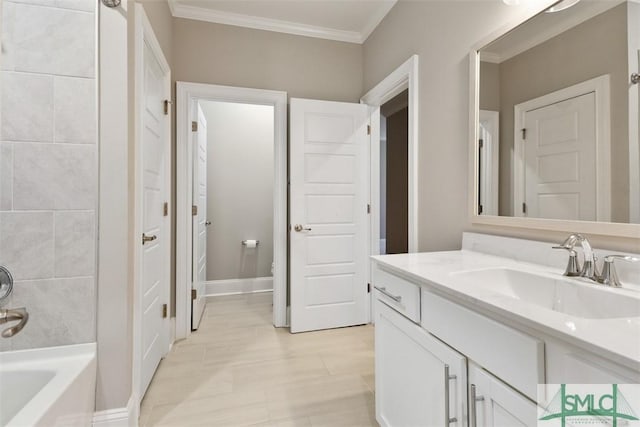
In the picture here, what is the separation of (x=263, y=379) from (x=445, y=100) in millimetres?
2054

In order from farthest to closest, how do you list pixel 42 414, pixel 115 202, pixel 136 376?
1. pixel 136 376
2. pixel 115 202
3. pixel 42 414

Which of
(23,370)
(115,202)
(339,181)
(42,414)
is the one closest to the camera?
Result: (42,414)

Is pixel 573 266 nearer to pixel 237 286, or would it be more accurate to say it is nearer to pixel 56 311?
pixel 56 311

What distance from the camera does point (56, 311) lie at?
4.31 feet

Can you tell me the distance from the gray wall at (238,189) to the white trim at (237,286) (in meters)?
0.06

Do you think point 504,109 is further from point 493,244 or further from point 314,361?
point 314,361

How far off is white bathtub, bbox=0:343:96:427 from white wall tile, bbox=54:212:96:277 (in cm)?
33

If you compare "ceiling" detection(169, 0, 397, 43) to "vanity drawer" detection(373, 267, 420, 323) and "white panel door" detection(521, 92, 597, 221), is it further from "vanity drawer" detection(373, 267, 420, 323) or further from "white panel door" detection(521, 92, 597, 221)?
"vanity drawer" detection(373, 267, 420, 323)

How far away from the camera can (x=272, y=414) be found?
1589 millimetres

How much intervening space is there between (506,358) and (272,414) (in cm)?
131

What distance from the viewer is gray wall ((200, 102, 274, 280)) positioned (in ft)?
12.2

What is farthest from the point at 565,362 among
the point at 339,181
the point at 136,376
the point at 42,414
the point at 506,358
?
the point at 339,181

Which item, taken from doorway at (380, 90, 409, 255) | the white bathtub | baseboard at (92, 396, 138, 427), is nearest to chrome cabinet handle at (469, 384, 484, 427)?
the white bathtub

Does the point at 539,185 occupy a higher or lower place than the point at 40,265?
higher
